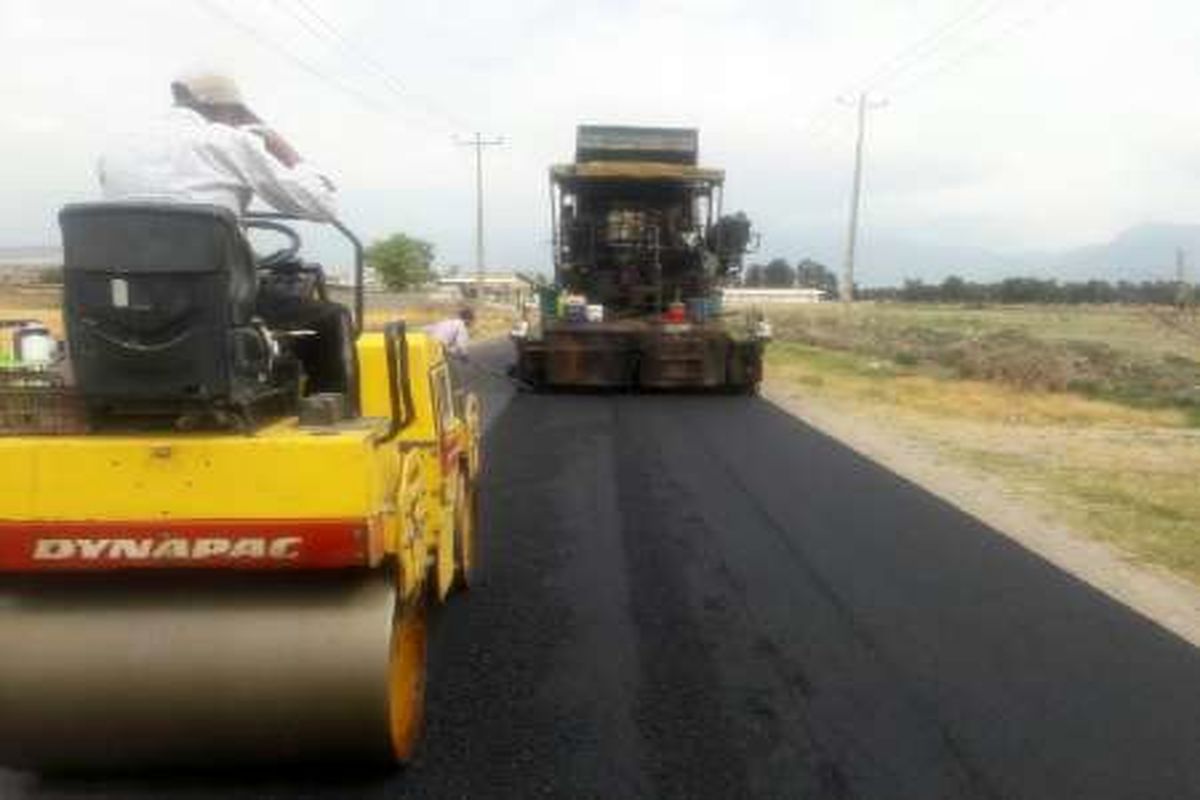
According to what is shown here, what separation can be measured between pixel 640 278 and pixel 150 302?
18.1 meters

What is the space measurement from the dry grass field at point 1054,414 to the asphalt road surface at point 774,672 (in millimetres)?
1516

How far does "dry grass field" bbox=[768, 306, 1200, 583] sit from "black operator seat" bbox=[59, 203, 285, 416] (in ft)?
20.4

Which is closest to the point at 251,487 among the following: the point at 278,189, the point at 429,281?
the point at 278,189

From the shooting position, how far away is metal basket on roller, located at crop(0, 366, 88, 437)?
412 cm

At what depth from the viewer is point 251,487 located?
403 centimetres

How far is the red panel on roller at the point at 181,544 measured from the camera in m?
3.99

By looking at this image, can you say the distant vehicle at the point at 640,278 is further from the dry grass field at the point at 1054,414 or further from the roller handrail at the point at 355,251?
the roller handrail at the point at 355,251

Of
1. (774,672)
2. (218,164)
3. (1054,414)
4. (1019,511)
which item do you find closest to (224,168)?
(218,164)

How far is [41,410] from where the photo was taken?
4152 mm

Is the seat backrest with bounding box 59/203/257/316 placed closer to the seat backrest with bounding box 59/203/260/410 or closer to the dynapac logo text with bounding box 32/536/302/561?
the seat backrest with bounding box 59/203/260/410

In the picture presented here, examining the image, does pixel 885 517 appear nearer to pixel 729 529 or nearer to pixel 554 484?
pixel 729 529

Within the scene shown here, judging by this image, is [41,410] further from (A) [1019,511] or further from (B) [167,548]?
(A) [1019,511]

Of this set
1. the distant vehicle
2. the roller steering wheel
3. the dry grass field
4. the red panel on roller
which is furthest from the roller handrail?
the distant vehicle

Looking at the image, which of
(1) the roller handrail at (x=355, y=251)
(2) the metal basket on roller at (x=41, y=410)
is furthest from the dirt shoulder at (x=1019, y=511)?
(2) the metal basket on roller at (x=41, y=410)
